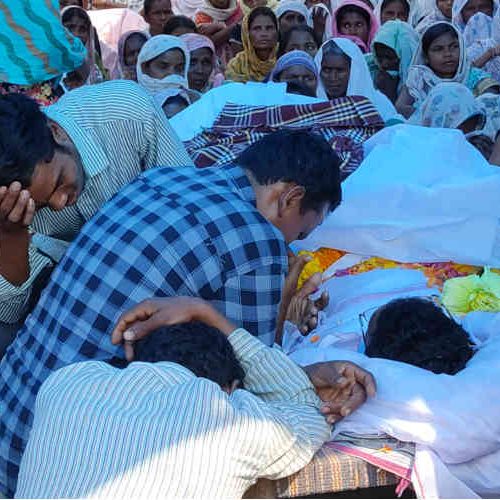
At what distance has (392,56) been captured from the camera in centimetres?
604

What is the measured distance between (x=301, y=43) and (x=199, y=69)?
0.74 m

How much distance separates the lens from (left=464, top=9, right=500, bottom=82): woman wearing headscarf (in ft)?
20.8

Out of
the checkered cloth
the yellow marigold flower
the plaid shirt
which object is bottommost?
the yellow marigold flower

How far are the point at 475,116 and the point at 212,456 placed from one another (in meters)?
3.63

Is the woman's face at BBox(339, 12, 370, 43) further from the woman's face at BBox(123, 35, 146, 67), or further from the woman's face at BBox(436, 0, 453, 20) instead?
the woman's face at BBox(123, 35, 146, 67)

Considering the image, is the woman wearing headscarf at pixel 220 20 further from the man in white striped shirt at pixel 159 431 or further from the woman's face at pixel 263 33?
the man in white striped shirt at pixel 159 431

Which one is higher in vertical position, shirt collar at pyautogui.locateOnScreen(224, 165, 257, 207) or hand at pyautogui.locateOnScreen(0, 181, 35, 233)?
hand at pyautogui.locateOnScreen(0, 181, 35, 233)

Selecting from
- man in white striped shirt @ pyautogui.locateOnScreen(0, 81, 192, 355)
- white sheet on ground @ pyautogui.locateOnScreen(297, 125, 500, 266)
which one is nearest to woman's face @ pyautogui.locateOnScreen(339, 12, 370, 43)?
white sheet on ground @ pyautogui.locateOnScreen(297, 125, 500, 266)

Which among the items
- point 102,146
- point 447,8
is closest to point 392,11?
point 447,8

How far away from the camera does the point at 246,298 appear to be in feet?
7.04

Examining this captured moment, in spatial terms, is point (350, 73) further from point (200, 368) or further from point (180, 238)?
point (200, 368)

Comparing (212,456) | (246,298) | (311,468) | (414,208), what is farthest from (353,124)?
(212,456)

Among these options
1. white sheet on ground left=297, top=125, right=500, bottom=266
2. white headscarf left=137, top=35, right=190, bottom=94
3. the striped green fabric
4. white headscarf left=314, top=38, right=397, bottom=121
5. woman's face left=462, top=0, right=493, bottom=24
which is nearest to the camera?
white sheet on ground left=297, top=125, right=500, bottom=266

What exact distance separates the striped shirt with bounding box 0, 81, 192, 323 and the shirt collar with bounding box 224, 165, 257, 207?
1.36ft
